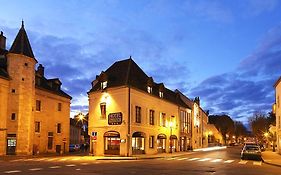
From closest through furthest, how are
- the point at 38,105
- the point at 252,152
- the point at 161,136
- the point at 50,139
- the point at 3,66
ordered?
the point at 252,152 < the point at 3,66 < the point at 161,136 < the point at 38,105 < the point at 50,139

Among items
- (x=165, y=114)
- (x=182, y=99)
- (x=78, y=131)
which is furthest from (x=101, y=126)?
(x=78, y=131)

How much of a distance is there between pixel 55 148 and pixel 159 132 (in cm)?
1769

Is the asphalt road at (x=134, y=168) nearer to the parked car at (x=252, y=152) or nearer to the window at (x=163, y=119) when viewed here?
the parked car at (x=252, y=152)

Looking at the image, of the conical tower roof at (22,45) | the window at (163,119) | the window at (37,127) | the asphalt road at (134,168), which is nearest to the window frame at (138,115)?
the window at (163,119)

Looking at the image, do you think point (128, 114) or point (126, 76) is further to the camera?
point (126, 76)

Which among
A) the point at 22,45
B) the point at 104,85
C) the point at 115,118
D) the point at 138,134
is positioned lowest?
the point at 138,134

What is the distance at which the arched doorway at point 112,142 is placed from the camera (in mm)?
44062

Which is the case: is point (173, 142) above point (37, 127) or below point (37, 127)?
below

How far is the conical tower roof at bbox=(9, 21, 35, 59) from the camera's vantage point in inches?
1869

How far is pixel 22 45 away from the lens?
4803cm

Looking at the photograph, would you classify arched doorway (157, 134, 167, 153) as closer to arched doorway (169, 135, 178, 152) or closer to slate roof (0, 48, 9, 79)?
arched doorway (169, 135, 178, 152)

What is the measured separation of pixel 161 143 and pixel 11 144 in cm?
2056

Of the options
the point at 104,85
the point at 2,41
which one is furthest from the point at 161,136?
the point at 2,41

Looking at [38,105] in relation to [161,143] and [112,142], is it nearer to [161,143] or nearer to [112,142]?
→ [112,142]
